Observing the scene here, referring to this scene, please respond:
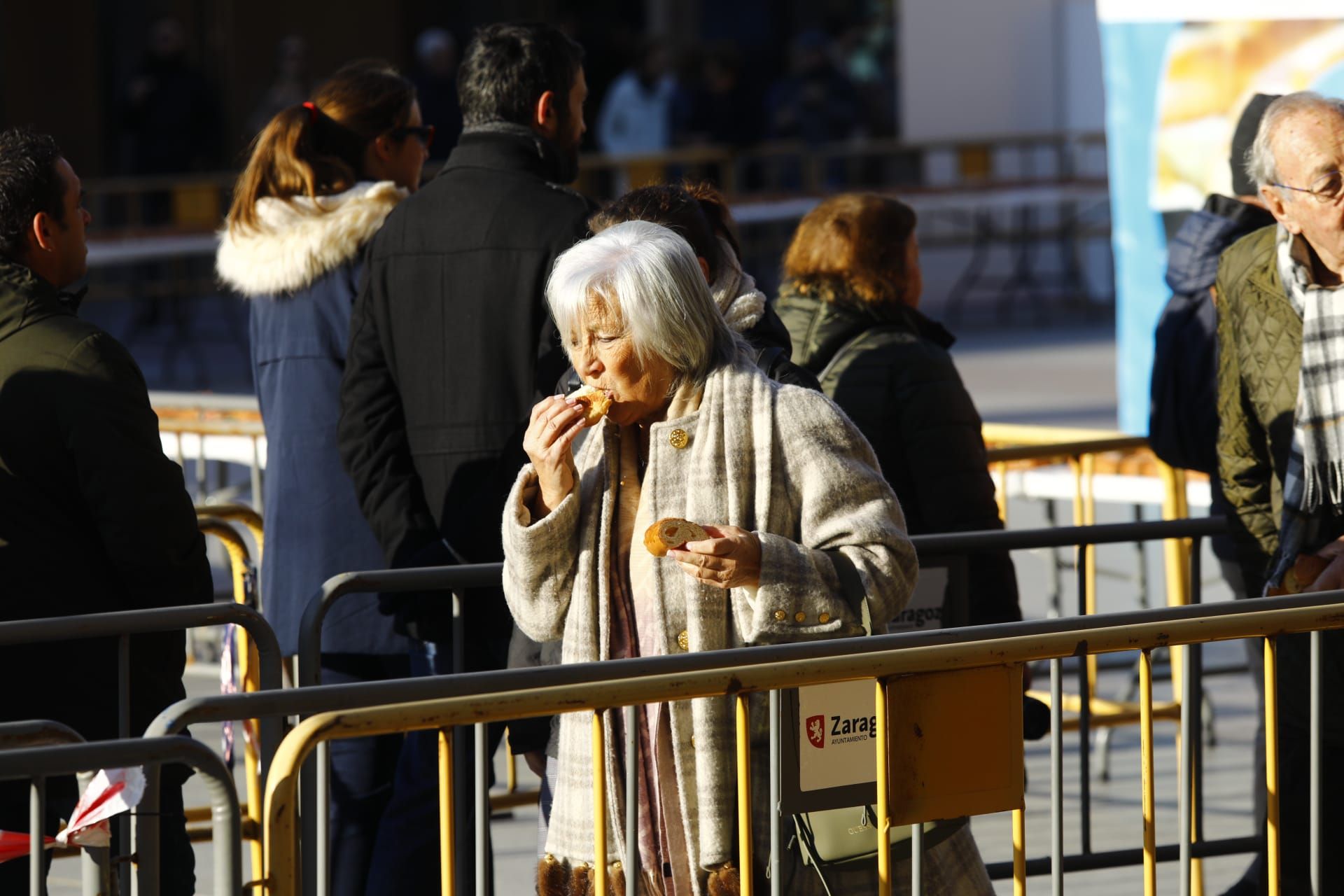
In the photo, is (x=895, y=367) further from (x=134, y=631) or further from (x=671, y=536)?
(x=134, y=631)

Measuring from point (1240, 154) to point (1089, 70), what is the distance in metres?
16.7

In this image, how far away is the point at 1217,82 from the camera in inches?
375

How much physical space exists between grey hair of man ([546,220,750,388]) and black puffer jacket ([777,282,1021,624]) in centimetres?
126

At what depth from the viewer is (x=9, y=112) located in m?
20.9

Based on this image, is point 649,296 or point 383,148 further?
point 383,148

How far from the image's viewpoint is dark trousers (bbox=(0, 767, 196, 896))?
11.8 feet

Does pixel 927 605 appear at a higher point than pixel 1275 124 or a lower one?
lower

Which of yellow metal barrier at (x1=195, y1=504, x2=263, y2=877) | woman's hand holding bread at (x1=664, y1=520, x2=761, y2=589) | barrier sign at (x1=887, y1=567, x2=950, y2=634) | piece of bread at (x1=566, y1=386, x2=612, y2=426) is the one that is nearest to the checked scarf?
barrier sign at (x1=887, y1=567, x2=950, y2=634)

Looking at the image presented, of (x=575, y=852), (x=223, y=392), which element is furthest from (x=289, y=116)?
(x=223, y=392)

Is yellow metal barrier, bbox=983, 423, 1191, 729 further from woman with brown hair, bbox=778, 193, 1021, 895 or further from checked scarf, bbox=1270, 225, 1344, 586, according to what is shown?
checked scarf, bbox=1270, 225, 1344, 586

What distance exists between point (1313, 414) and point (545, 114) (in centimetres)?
175

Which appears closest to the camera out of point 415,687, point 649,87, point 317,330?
point 415,687

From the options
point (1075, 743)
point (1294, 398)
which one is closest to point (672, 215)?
point (1294, 398)

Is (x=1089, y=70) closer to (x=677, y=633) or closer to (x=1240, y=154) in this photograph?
(x=1240, y=154)
